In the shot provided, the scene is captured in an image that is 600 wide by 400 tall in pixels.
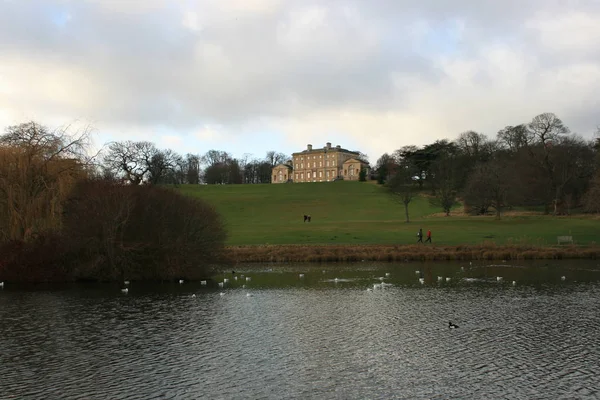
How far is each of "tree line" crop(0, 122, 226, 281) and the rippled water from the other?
11.7ft

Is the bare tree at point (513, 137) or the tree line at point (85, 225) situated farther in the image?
the bare tree at point (513, 137)

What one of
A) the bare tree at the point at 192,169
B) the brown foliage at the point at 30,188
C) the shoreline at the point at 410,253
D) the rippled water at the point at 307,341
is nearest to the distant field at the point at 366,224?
the shoreline at the point at 410,253

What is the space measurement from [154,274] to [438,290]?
58.9 feet

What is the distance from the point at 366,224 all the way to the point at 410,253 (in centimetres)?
2138

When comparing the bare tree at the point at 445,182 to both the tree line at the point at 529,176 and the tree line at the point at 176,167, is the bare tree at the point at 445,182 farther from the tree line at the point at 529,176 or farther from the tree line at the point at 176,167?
the tree line at the point at 176,167

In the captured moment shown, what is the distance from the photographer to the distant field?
1999 inches

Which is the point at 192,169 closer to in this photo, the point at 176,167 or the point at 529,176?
the point at 176,167

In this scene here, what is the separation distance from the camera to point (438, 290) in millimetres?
27797

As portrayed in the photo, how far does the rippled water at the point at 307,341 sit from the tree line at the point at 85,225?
3567 millimetres

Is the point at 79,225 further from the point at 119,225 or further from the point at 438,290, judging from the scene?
the point at 438,290

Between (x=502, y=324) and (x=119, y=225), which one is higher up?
(x=119, y=225)

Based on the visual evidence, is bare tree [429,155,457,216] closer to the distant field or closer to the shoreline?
the distant field

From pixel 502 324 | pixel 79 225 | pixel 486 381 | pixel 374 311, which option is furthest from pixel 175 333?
pixel 79 225

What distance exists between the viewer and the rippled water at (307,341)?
13273mm
